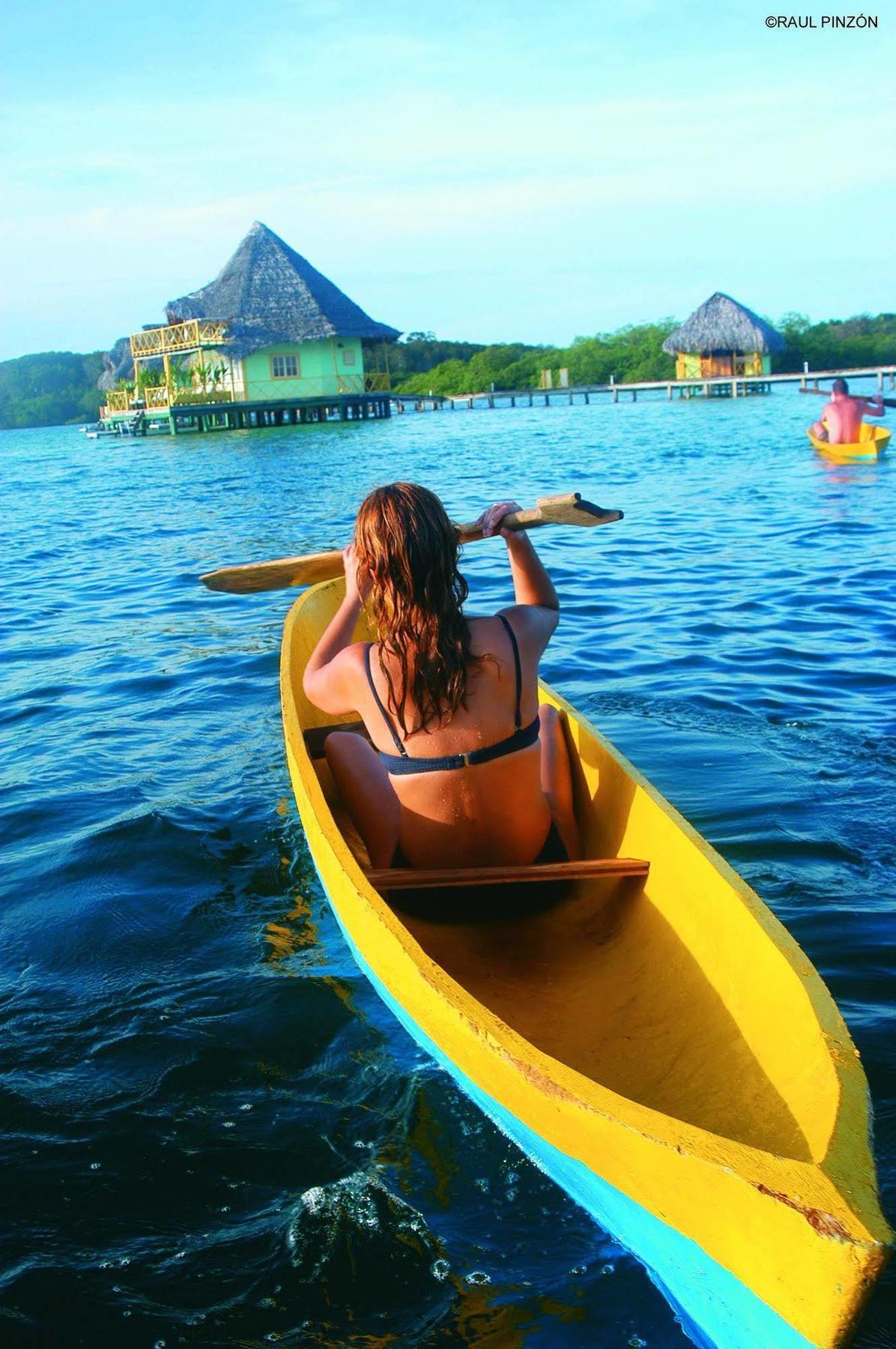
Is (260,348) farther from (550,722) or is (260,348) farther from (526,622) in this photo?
(526,622)

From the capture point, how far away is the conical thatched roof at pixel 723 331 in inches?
1759

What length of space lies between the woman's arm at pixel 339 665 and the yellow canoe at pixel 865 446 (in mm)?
14283

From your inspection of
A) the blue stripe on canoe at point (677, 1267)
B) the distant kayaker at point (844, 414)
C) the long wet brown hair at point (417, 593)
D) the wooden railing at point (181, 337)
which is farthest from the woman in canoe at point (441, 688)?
the wooden railing at point (181, 337)

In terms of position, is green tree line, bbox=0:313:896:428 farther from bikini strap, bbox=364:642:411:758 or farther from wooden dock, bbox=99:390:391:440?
bikini strap, bbox=364:642:411:758

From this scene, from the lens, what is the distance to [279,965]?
3.54m

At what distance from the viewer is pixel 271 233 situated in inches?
1709

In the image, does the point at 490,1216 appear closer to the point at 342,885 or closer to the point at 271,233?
the point at 342,885

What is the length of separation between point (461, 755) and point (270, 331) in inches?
1586

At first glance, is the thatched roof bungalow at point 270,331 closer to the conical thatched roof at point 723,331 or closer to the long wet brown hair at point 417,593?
the conical thatched roof at point 723,331

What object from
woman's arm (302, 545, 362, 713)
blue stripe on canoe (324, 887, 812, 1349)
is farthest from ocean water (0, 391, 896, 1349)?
woman's arm (302, 545, 362, 713)

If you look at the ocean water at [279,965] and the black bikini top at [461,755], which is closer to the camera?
the ocean water at [279,965]

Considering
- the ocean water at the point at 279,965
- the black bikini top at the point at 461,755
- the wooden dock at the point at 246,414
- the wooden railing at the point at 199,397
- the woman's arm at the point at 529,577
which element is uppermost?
the wooden railing at the point at 199,397

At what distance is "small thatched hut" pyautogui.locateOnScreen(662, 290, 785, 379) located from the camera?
4478 cm

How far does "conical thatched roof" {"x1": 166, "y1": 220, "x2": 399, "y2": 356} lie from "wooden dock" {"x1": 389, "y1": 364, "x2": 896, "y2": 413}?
5376 millimetres
